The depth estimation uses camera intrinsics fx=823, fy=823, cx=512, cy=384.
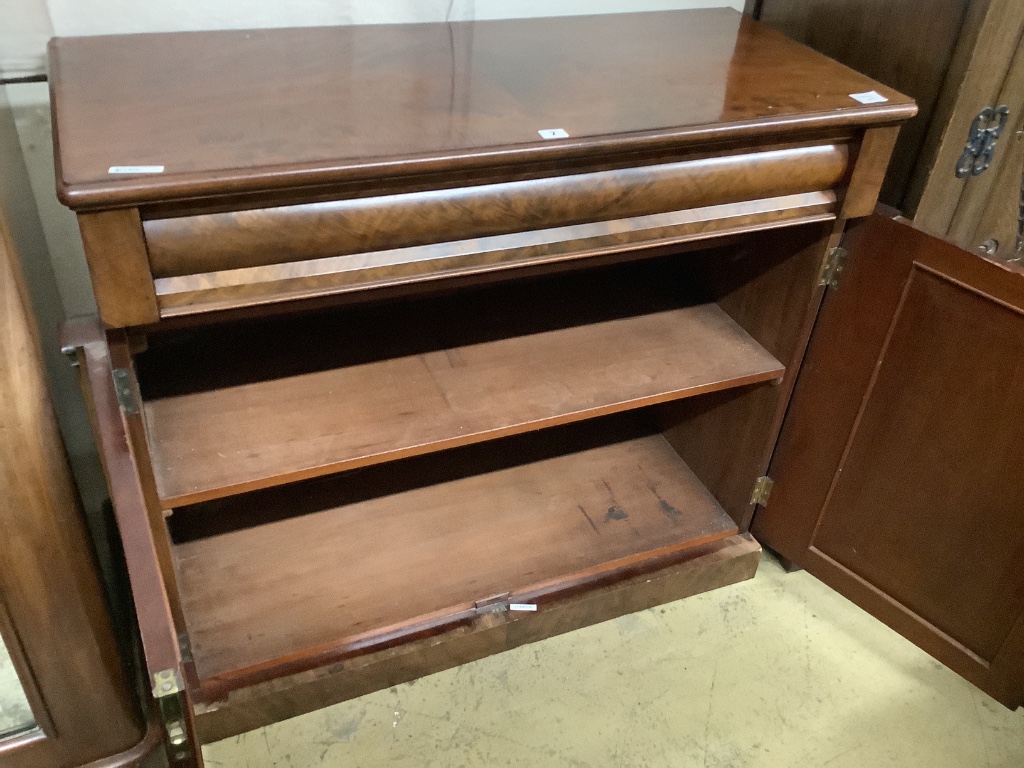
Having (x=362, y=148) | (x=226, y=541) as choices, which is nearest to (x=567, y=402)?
(x=362, y=148)

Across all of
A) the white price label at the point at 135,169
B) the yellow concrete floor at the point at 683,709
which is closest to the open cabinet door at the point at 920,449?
the yellow concrete floor at the point at 683,709

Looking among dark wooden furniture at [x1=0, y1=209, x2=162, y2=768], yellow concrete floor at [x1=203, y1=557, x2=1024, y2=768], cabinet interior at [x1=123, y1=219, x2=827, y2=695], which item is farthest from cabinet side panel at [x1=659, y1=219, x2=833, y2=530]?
dark wooden furniture at [x1=0, y1=209, x2=162, y2=768]

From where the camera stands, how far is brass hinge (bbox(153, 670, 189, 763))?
0.82m

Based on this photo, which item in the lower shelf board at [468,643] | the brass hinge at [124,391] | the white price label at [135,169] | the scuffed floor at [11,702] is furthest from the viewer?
the lower shelf board at [468,643]

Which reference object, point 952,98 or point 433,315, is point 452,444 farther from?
point 952,98

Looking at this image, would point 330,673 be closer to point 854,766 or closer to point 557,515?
point 557,515

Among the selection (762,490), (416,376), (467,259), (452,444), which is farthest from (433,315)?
(762,490)

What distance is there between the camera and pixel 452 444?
1120 mm

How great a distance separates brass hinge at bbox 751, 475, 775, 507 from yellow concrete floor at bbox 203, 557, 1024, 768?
206 millimetres

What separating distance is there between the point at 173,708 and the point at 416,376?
1.78 feet

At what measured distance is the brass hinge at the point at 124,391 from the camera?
34.4 inches

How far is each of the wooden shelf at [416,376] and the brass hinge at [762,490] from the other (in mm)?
227

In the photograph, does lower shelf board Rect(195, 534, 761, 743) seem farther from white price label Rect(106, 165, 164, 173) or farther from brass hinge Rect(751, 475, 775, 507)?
white price label Rect(106, 165, 164, 173)

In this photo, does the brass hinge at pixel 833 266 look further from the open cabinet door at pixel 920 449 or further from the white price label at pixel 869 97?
the white price label at pixel 869 97
